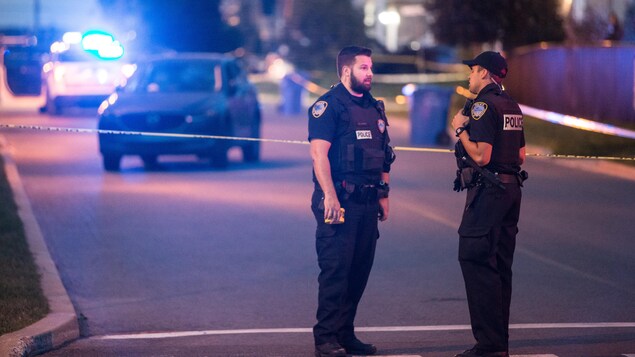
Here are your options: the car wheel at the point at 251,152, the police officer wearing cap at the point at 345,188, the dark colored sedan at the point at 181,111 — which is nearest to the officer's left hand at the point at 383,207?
the police officer wearing cap at the point at 345,188

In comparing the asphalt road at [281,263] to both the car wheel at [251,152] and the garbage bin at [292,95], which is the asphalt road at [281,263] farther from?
the garbage bin at [292,95]

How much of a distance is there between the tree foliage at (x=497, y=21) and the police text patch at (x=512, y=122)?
94.7 ft

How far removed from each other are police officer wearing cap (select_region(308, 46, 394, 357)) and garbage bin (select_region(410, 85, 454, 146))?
1673 centimetres

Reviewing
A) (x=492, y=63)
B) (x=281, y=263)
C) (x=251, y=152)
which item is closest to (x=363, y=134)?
(x=492, y=63)

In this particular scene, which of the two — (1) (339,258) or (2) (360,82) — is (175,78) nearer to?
(2) (360,82)

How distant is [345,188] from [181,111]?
11.5 meters

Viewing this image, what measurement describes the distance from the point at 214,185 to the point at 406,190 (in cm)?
263

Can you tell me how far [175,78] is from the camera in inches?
779

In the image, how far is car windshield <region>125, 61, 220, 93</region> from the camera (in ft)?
64.0

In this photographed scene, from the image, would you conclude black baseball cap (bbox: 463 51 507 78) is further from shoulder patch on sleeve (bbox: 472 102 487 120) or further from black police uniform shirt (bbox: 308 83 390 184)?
black police uniform shirt (bbox: 308 83 390 184)

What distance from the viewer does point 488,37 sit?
3600 cm

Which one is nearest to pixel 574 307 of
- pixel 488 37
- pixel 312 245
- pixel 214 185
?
pixel 312 245

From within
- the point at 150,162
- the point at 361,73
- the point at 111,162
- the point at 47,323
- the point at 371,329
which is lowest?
the point at 371,329

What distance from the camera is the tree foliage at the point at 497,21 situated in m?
35.7
